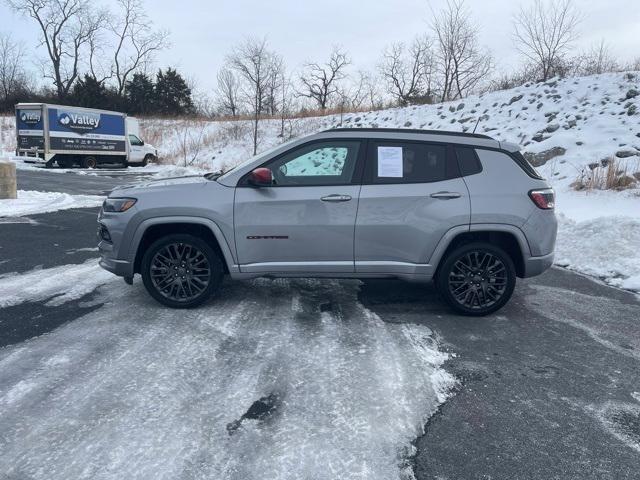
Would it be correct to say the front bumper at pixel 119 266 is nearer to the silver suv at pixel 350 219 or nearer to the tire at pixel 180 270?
the silver suv at pixel 350 219

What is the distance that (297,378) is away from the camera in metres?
3.53

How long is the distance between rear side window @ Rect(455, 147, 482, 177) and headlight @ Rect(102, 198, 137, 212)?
3262 mm

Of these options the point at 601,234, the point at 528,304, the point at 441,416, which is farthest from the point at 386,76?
the point at 441,416

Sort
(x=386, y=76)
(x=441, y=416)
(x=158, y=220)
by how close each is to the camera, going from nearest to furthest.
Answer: (x=441, y=416), (x=158, y=220), (x=386, y=76)

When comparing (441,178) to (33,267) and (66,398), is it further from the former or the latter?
(33,267)

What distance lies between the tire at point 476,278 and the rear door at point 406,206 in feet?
0.85

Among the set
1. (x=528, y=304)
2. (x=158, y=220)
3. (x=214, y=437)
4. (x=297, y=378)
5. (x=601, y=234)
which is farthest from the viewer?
(x=601, y=234)

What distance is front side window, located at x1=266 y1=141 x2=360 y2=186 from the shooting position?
15.6ft

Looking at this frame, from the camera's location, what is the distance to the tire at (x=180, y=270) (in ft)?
15.7

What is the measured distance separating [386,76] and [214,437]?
41828 mm

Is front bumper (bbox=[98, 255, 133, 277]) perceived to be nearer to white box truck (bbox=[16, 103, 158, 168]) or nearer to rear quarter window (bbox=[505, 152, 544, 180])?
rear quarter window (bbox=[505, 152, 544, 180])

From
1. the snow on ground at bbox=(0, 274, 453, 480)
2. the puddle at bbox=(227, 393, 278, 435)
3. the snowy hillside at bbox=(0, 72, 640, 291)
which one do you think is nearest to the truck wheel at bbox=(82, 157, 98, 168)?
the snowy hillside at bbox=(0, 72, 640, 291)

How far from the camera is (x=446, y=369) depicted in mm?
3752

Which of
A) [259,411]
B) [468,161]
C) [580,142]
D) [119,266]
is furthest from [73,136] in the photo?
[259,411]
